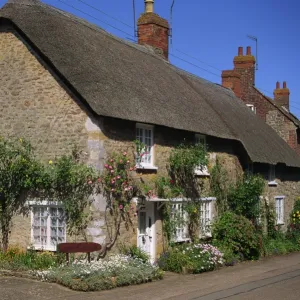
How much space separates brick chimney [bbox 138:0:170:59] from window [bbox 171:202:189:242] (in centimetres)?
905

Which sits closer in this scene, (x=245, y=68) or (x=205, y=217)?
(x=205, y=217)

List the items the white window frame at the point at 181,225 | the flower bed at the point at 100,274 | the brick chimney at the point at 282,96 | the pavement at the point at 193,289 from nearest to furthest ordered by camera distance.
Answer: the pavement at the point at 193,289 < the flower bed at the point at 100,274 < the white window frame at the point at 181,225 < the brick chimney at the point at 282,96

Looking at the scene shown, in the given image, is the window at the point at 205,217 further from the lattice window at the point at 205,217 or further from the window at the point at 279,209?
the window at the point at 279,209

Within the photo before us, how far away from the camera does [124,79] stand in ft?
54.9

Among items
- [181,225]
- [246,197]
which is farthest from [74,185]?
[246,197]

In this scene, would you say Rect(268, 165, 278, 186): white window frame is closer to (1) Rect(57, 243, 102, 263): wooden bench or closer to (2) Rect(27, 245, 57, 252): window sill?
(2) Rect(27, 245, 57, 252): window sill

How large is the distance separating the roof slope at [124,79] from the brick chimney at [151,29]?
1.49m

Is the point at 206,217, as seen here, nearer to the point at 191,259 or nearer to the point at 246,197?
the point at 246,197

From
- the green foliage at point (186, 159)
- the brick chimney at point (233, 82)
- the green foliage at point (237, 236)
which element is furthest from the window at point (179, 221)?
the brick chimney at point (233, 82)

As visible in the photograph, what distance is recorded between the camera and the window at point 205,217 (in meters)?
19.0

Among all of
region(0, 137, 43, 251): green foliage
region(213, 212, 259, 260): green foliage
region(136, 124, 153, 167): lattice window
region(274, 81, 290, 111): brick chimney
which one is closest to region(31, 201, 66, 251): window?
region(0, 137, 43, 251): green foliage

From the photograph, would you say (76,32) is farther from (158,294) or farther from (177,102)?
(158,294)

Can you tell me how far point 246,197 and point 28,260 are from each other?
8.86 metres

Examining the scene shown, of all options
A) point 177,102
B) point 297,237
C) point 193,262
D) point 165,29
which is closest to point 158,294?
point 193,262
